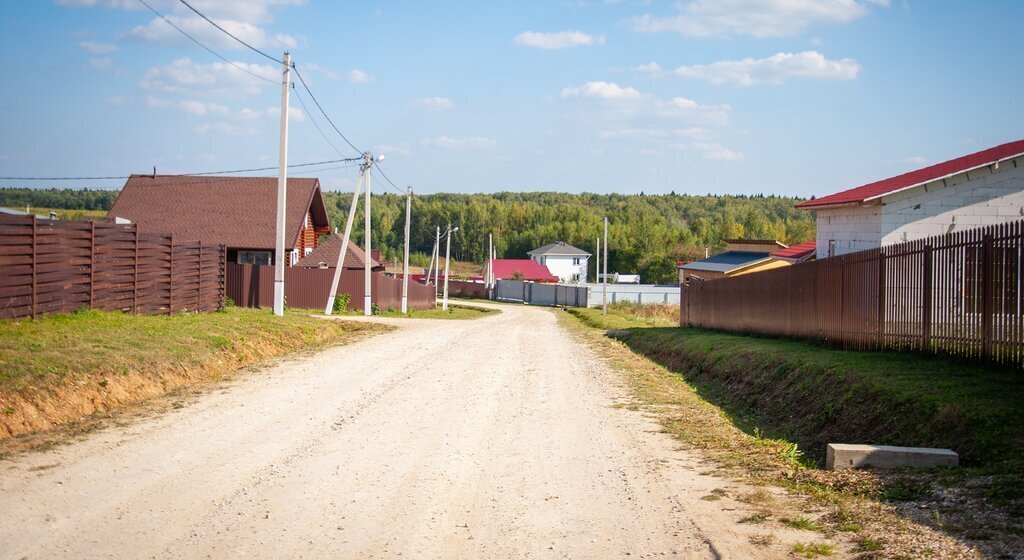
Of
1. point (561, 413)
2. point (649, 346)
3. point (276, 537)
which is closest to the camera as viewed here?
point (276, 537)

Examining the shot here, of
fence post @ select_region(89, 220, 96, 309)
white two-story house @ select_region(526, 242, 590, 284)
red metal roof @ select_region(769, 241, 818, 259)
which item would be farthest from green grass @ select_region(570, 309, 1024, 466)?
white two-story house @ select_region(526, 242, 590, 284)

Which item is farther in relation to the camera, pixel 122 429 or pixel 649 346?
pixel 649 346

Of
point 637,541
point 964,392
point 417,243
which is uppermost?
point 417,243

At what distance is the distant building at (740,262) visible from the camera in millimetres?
37500

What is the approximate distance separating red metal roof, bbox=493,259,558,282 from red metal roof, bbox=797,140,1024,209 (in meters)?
86.9

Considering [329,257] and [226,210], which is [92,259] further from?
[329,257]

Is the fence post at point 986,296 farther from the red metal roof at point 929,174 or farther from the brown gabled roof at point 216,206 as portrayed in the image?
the brown gabled roof at point 216,206

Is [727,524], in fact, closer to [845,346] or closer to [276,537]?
[276,537]

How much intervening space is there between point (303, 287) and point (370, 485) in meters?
32.5

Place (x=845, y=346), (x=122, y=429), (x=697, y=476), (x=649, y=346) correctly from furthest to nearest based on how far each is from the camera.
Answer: (x=649, y=346)
(x=845, y=346)
(x=122, y=429)
(x=697, y=476)

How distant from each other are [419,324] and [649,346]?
10572mm

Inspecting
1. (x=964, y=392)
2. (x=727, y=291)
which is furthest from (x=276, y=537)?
(x=727, y=291)

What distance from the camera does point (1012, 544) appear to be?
17.5 feet

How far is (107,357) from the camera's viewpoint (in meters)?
12.1
